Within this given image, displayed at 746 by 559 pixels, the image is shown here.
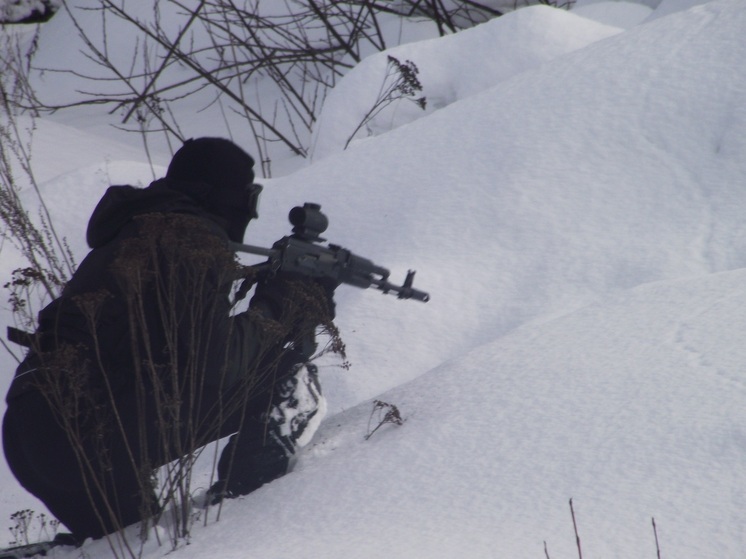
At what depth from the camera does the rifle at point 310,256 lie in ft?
7.22

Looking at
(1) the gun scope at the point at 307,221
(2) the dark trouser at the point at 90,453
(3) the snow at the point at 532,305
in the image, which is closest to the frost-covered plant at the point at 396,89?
(3) the snow at the point at 532,305

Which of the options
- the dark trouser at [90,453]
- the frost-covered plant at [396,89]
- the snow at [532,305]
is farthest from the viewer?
the frost-covered plant at [396,89]

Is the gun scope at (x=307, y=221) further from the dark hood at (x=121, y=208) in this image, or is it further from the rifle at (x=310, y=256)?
the dark hood at (x=121, y=208)

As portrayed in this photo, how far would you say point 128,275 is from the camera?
173cm

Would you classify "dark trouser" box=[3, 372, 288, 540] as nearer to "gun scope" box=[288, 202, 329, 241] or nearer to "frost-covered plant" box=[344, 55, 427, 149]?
"gun scope" box=[288, 202, 329, 241]

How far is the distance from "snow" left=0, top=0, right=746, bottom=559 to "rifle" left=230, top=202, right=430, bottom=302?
0.37m

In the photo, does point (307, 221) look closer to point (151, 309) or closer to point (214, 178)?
point (214, 178)

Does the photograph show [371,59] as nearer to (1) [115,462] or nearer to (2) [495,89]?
(2) [495,89]

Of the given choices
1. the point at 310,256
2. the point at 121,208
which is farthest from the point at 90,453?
the point at 310,256

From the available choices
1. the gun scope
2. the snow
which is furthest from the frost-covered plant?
the gun scope

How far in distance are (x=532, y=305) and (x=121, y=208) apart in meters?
1.42

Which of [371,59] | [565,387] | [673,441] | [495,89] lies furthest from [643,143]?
[371,59]

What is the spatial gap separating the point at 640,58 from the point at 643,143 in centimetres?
47

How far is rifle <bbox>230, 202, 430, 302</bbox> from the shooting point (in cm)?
220
